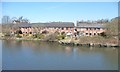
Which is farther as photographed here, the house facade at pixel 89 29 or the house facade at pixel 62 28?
the house facade at pixel 62 28

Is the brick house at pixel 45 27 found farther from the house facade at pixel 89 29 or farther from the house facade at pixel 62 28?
the house facade at pixel 89 29

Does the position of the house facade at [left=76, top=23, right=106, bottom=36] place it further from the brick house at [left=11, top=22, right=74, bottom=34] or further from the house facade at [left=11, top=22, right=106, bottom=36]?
the brick house at [left=11, top=22, right=74, bottom=34]

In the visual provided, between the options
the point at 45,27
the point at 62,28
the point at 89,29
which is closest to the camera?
the point at 89,29

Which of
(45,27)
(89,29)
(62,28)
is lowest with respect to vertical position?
(89,29)

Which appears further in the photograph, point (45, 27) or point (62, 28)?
point (45, 27)

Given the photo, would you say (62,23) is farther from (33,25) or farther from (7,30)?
(7,30)

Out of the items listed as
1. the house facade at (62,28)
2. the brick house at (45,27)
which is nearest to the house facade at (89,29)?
the house facade at (62,28)

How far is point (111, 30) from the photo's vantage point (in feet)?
78.2

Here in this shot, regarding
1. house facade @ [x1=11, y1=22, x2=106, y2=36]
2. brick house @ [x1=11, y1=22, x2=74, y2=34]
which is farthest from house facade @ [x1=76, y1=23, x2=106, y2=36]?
brick house @ [x1=11, y1=22, x2=74, y2=34]

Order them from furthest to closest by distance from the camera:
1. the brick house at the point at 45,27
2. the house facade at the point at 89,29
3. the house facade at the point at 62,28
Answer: the brick house at the point at 45,27, the house facade at the point at 62,28, the house facade at the point at 89,29

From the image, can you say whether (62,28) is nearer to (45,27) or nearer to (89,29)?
(45,27)

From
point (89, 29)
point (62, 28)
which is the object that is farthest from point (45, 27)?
point (89, 29)

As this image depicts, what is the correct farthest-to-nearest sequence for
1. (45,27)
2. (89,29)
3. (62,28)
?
(45,27), (62,28), (89,29)

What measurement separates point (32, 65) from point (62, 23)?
25315 mm
